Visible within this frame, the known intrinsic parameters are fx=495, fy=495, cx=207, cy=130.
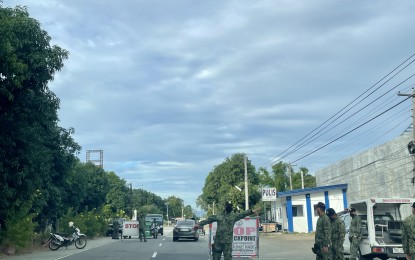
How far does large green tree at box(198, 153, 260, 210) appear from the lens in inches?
2506

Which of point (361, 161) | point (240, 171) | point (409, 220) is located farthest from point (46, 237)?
point (240, 171)

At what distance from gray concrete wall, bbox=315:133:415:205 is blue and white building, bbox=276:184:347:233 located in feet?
4.50

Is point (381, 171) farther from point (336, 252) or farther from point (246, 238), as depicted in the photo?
point (336, 252)

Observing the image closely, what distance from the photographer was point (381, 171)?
3962 cm

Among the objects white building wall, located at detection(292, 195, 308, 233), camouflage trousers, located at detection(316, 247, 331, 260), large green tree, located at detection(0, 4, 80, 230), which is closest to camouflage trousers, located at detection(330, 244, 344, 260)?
camouflage trousers, located at detection(316, 247, 331, 260)

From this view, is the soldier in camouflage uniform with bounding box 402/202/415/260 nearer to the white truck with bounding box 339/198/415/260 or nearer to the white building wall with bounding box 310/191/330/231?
the white truck with bounding box 339/198/415/260

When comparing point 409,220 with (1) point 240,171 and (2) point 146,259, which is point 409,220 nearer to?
(2) point 146,259

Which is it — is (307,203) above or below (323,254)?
above

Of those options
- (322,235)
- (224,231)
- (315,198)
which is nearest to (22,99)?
(224,231)

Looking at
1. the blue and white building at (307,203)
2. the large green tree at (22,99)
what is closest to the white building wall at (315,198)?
the blue and white building at (307,203)

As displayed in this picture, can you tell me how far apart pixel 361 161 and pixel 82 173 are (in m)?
24.6

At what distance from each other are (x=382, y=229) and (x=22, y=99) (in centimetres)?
1185

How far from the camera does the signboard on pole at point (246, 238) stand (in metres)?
13.6

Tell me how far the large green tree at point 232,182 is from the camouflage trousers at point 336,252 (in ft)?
166
